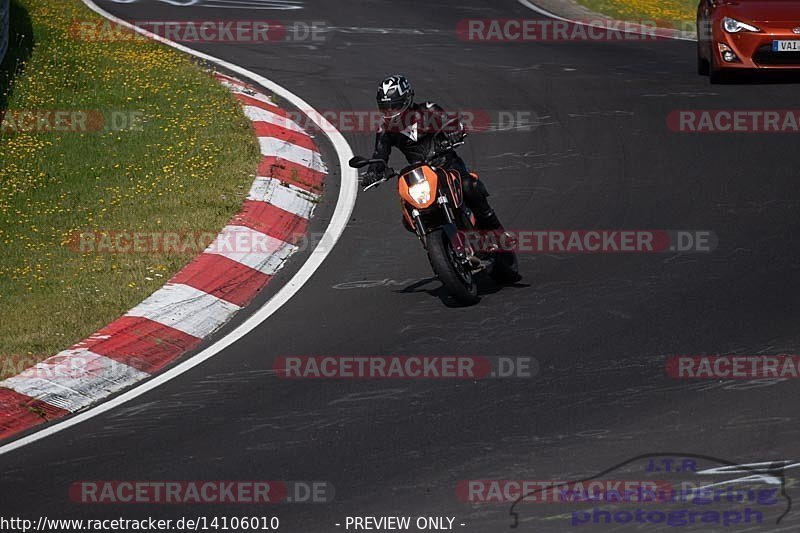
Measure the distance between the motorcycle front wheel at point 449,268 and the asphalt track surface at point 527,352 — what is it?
151 mm

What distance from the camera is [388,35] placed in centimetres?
1942

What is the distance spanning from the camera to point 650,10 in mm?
21828

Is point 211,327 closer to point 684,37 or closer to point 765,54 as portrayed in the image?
point 765,54

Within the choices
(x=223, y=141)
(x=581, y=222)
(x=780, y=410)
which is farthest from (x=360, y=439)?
(x=223, y=141)

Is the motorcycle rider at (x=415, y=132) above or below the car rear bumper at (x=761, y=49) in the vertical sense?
below

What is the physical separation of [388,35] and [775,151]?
8.00 meters

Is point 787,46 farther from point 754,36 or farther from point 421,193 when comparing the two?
A: point 421,193

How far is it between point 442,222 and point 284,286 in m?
1.42

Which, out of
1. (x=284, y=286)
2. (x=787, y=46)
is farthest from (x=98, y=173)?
(x=787, y=46)

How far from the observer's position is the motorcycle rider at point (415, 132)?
9.43 metres

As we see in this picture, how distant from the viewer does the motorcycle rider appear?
371 inches

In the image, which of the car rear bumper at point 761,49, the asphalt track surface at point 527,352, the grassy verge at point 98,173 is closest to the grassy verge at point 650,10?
the car rear bumper at point 761,49

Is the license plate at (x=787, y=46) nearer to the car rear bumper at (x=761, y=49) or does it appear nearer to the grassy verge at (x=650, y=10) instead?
the car rear bumper at (x=761, y=49)

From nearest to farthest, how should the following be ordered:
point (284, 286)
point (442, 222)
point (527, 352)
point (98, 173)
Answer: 1. point (527, 352)
2. point (442, 222)
3. point (284, 286)
4. point (98, 173)
